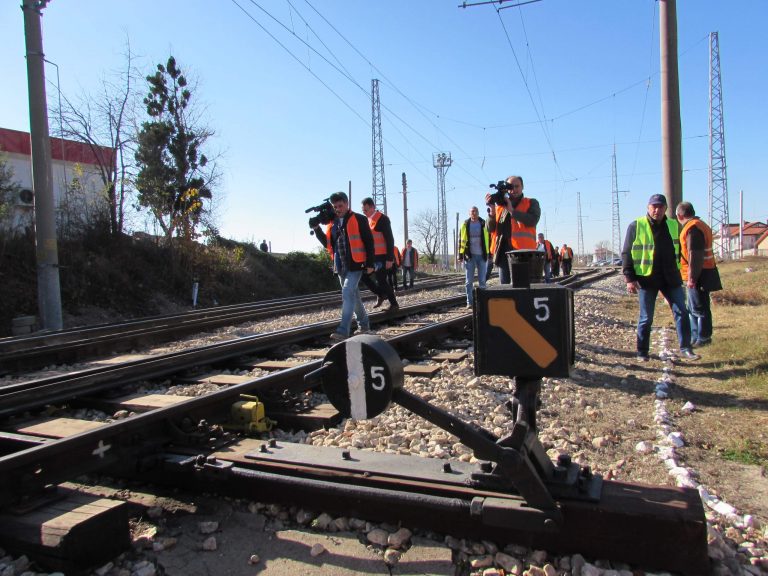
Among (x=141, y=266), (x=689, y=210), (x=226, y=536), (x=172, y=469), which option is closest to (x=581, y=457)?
(x=226, y=536)

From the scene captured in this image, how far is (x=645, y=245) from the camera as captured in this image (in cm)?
605

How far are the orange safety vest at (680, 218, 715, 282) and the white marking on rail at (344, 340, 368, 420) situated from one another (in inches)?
223

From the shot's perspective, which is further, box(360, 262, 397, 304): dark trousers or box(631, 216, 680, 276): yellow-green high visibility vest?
box(360, 262, 397, 304): dark trousers

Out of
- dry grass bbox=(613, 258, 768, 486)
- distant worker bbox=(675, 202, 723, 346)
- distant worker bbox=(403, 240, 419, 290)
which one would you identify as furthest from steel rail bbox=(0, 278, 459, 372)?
distant worker bbox=(403, 240, 419, 290)

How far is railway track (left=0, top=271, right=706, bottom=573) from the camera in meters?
2.05

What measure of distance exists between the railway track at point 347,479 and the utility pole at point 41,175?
26.9 ft

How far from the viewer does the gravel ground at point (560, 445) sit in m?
2.14

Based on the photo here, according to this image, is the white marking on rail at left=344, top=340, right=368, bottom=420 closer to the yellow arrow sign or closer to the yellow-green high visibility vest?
the yellow arrow sign

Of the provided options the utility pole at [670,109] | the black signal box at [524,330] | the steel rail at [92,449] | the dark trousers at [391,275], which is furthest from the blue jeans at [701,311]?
the steel rail at [92,449]

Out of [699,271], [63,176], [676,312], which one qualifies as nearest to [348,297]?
[676,312]

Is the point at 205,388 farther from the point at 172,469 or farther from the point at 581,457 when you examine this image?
the point at 581,457

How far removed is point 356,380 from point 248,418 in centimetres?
173

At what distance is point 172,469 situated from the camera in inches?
110

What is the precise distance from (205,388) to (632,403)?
3461 mm
